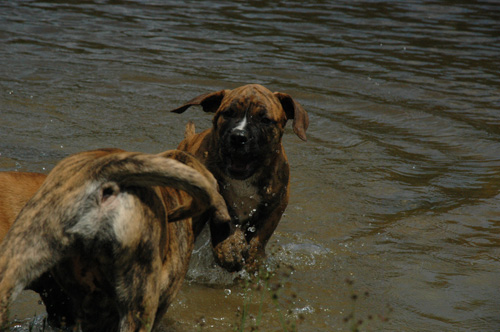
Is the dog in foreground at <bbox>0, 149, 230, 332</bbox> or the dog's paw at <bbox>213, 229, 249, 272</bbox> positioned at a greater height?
the dog in foreground at <bbox>0, 149, 230, 332</bbox>

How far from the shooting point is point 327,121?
10484 millimetres

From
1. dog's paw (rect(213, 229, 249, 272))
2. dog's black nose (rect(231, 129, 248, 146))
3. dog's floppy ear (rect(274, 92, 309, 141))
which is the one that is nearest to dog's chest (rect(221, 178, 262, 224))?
dog's paw (rect(213, 229, 249, 272))

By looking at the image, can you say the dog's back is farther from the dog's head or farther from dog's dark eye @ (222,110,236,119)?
dog's dark eye @ (222,110,236,119)

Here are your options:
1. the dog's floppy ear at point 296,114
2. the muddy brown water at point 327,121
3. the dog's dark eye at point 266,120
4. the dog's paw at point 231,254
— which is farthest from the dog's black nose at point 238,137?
the muddy brown water at point 327,121

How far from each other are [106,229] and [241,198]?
284cm

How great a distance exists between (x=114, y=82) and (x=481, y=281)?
7.16 metres

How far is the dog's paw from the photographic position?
5.79 m

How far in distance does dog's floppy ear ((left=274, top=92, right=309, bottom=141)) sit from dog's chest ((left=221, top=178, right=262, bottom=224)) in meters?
0.61

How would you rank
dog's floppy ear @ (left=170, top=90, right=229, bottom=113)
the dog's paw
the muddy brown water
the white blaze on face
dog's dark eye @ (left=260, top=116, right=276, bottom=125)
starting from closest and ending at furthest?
the muddy brown water
the dog's paw
the white blaze on face
dog's dark eye @ (left=260, top=116, right=276, bottom=125)
dog's floppy ear @ (left=170, top=90, right=229, bottom=113)

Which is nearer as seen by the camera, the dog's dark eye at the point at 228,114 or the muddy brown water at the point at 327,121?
the muddy brown water at the point at 327,121

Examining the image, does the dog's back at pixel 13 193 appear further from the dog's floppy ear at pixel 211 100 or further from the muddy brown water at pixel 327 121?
the dog's floppy ear at pixel 211 100

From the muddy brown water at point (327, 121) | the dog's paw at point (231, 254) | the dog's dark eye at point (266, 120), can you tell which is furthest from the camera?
the dog's dark eye at point (266, 120)

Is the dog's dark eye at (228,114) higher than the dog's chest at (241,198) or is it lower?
higher

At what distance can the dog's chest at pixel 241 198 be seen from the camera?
5980 millimetres
